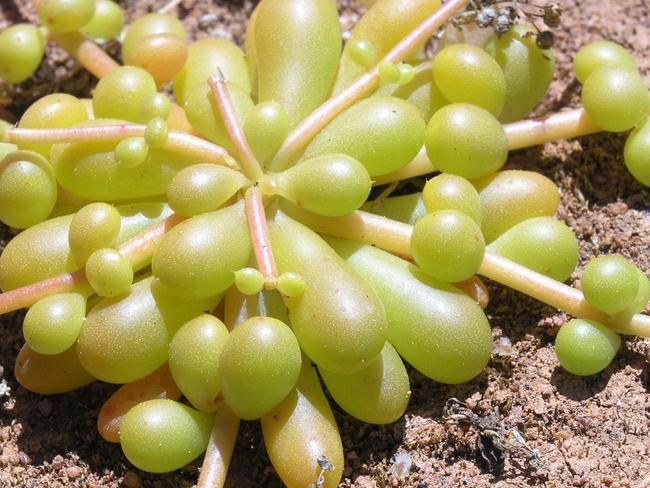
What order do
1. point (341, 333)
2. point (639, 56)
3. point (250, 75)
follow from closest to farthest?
point (341, 333)
point (250, 75)
point (639, 56)

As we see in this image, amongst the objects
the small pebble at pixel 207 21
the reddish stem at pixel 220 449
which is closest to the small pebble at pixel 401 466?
the reddish stem at pixel 220 449

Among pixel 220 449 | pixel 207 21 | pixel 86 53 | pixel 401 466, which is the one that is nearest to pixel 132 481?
pixel 220 449

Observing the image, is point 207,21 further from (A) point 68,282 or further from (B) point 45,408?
(B) point 45,408

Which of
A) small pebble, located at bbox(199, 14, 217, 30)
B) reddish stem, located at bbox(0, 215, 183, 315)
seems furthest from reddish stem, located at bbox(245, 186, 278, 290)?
small pebble, located at bbox(199, 14, 217, 30)

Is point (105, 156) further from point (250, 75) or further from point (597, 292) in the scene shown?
point (597, 292)

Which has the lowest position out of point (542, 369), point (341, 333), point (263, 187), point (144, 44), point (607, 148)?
point (542, 369)

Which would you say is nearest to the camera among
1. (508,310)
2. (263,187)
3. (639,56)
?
(263,187)

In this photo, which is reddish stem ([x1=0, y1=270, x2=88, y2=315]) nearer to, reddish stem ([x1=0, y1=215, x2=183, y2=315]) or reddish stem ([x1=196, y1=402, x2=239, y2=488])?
reddish stem ([x1=0, y1=215, x2=183, y2=315])

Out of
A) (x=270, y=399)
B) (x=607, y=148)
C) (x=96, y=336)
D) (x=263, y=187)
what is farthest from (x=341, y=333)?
(x=607, y=148)
